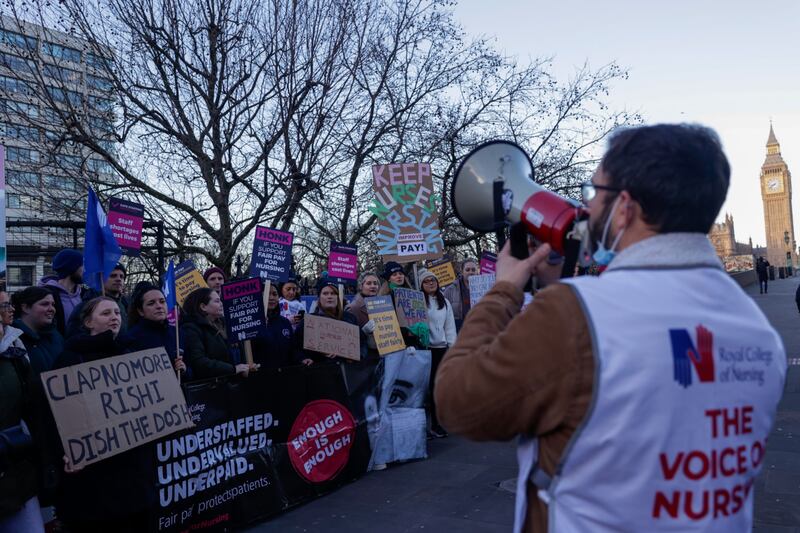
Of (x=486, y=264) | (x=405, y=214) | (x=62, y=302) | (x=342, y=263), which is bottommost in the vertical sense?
(x=62, y=302)

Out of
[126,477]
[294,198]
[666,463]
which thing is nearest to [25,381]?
[126,477]

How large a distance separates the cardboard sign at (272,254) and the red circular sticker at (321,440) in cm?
240

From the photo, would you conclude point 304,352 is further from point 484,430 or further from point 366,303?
point 484,430

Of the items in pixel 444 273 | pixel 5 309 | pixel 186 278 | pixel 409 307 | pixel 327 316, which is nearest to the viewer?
pixel 5 309

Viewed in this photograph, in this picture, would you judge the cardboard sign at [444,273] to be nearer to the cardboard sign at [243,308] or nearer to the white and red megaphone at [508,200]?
the cardboard sign at [243,308]

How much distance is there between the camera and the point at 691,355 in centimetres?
134

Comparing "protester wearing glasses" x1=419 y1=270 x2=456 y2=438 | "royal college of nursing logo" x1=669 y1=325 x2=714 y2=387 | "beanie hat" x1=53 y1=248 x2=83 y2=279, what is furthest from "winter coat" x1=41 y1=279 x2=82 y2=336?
"royal college of nursing logo" x1=669 y1=325 x2=714 y2=387

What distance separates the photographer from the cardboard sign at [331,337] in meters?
6.57

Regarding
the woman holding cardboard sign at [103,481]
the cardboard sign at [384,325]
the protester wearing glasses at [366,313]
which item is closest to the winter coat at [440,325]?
the protester wearing glasses at [366,313]

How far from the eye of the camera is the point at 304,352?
7.00 m

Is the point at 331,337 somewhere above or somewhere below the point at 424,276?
below

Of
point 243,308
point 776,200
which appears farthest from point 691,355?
point 776,200

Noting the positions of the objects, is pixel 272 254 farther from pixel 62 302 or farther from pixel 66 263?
pixel 62 302

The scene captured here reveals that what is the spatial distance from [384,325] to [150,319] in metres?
2.82
